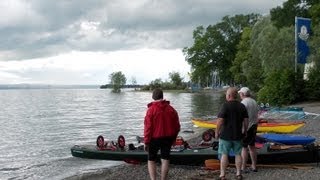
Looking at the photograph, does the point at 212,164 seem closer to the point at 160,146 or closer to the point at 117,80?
the point at 160,146

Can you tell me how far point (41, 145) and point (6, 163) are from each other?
5.67m

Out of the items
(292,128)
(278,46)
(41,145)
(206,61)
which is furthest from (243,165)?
(206,61)

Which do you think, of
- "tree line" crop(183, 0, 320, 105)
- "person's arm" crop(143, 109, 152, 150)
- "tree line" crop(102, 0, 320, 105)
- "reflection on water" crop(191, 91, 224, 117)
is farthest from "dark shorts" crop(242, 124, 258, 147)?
"reflection on water" crop(191, 91, 224, 117)

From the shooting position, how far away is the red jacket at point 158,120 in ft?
29.8

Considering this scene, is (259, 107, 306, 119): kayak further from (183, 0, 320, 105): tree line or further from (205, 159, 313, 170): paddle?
(205, 159, 313, 170): paddle

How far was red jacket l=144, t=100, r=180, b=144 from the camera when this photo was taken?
909cm

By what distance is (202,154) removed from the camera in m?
12.9

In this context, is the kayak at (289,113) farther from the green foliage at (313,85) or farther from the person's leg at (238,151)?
the person's leg at (238,151)

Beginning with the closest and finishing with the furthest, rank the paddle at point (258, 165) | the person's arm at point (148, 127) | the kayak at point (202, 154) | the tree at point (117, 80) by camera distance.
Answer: the person's arm at point (148, 127) < the paddle at point (258, 165) < the kayak at point (202, 154) < the tree at point (117, 80)

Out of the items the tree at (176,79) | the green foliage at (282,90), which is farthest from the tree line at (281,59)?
the tree at (176,79)

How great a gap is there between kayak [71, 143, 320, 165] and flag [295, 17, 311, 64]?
25.6 m

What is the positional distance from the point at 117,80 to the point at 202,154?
174 m

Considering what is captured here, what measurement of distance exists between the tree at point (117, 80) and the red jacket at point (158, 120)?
573 feet

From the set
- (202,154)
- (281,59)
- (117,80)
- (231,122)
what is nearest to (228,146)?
(231,122)
